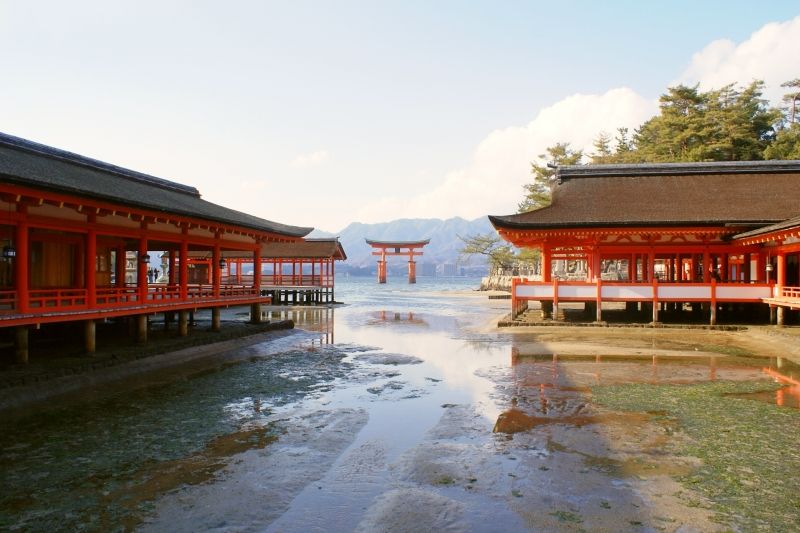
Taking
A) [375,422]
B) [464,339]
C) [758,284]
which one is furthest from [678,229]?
[375,422]

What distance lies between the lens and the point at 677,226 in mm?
23766

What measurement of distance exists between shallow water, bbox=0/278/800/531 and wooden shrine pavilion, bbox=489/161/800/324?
949cm

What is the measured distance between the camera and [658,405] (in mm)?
10953

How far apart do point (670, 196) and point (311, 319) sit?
66.5ft

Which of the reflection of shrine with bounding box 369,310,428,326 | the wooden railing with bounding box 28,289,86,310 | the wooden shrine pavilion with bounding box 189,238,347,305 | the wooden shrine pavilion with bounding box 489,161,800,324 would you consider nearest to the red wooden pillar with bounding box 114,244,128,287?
the wooden railing with bounding box 28,289,86,310

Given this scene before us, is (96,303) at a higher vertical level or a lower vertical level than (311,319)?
higher

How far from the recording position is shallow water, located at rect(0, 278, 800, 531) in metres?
6.26

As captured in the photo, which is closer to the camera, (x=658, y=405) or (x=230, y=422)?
(x=230, y=422)

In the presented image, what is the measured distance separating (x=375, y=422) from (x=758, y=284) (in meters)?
21.6

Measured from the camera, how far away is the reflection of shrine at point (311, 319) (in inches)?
955

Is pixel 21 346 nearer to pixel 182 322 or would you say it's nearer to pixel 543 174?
pixel 182 322

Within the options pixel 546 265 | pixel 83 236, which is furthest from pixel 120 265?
pixel 546 265

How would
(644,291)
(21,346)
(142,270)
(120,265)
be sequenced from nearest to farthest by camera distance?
(21,346) → (142,270) → (120,265) → (644,291)

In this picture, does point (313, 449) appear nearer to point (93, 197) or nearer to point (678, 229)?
point (93, 197)
